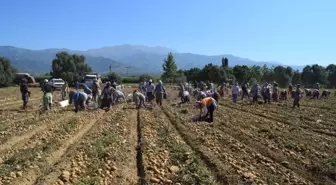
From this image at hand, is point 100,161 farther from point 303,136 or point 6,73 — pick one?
point 6,73

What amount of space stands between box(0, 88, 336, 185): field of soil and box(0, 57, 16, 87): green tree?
4615 centimetres

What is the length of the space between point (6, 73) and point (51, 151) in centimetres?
5326

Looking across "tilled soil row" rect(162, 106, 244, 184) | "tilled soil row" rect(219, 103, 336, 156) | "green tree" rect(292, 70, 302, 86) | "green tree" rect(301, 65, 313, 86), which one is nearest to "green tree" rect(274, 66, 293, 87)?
"green tree" rect(292, 70, 302, 86)

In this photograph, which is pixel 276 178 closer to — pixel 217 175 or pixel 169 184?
pixel 217 175

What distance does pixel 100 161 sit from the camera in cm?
729

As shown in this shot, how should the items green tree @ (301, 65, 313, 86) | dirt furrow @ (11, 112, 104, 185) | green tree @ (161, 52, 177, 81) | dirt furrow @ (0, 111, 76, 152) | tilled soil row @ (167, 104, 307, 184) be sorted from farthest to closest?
1. green tree @ (301, 65, 313, 86)
2. green tree @ (161, 52, 177, 81)
3. dirt furrow @ (0, 111, 76, 152)
4. tilled soil row @ (167, 104, 307, 184)
5. dirt furrow @ (11, 112, 104, 185)

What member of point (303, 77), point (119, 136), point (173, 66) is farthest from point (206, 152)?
point (303, 77)

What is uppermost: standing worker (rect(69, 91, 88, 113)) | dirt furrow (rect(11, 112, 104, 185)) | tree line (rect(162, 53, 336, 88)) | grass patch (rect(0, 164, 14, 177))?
tree line (rect(162, 53, 336, 88))

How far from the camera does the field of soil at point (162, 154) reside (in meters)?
6.25

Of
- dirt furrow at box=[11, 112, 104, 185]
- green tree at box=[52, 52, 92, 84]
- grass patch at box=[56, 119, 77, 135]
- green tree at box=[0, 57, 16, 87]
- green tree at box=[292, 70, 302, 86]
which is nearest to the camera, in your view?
dirt furrow at box=[11, 112, 104, 185]

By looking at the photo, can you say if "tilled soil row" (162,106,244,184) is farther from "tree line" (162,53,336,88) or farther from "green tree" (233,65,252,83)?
"green tree" (233,65,252,83)

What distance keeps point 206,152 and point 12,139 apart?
548 centimetres

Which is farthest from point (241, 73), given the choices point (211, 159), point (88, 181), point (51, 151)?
Result: point (88, 181)

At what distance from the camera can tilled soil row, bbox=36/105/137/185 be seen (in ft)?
20.0
